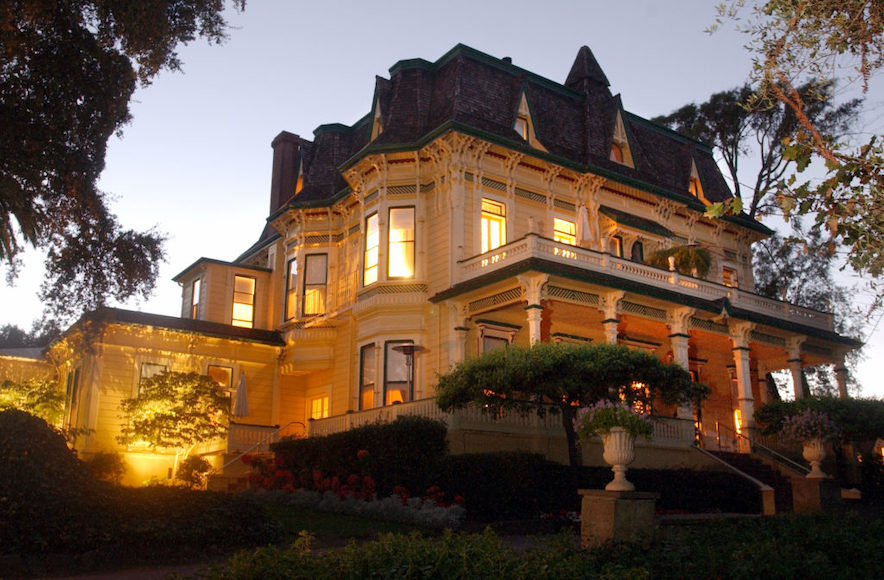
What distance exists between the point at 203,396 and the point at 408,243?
783 cm

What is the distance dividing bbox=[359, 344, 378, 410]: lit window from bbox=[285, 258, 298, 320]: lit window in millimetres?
4988

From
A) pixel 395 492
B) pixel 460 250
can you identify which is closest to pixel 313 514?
Result: pixel 395 492

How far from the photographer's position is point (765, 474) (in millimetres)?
23031

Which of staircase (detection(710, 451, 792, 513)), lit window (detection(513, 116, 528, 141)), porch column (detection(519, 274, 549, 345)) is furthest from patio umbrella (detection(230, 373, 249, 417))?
staircase (detection(710, 451, 792, 513))

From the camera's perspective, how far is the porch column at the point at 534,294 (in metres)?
21.4

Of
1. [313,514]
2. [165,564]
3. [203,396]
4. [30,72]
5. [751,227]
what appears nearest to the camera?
[165,564]

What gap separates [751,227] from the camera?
108ft

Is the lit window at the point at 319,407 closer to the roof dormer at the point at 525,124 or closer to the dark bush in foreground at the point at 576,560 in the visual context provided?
the roof dormer at the point at 525,124

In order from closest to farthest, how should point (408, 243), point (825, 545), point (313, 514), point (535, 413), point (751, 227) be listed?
point (825, 545) < point (313, 514) < point (535, 413) < point (408, 243) < point (751, 227)

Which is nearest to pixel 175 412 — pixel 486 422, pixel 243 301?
pixel 243 301

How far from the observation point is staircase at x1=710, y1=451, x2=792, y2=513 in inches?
874

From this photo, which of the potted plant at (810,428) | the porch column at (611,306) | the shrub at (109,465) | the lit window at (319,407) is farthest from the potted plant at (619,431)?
the lit window at (319,407)

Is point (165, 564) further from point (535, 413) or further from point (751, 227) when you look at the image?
point (751, 227)

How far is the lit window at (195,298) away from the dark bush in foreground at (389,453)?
1304cm
